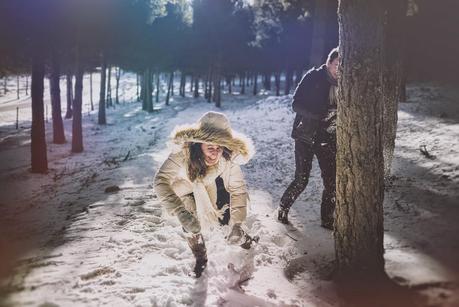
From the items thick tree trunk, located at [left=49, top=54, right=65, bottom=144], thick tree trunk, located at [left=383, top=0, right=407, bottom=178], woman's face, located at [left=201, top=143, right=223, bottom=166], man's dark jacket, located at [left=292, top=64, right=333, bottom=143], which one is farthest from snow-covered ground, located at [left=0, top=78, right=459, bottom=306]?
thick tree trunk, located at [left=49, top=54, right=65, bottom=144]

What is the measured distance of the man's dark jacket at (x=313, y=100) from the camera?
4641 mm

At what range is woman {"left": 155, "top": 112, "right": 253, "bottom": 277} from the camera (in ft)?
10.9

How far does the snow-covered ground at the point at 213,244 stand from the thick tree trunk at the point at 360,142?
377 millimetres

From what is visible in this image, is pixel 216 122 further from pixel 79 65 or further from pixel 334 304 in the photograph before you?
pixel 79 65

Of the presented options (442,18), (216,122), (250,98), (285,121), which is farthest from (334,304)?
(250,98)

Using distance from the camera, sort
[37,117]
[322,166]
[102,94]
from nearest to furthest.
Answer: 1. [322,166]
2. [37,117]
3. [102,94]

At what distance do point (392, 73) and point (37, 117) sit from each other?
384 inches

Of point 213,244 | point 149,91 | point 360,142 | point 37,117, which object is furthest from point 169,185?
point 149,91

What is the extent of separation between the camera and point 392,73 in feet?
21.7

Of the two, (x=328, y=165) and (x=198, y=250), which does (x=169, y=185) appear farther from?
(x=328, y=165)

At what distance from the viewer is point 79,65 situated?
15391mm

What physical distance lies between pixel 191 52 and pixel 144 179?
24.1 metres

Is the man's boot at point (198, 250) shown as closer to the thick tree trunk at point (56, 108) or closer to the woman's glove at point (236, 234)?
the woman's glove at point (236, 234)

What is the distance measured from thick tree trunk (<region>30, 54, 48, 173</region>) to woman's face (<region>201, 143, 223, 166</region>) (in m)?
9.44
